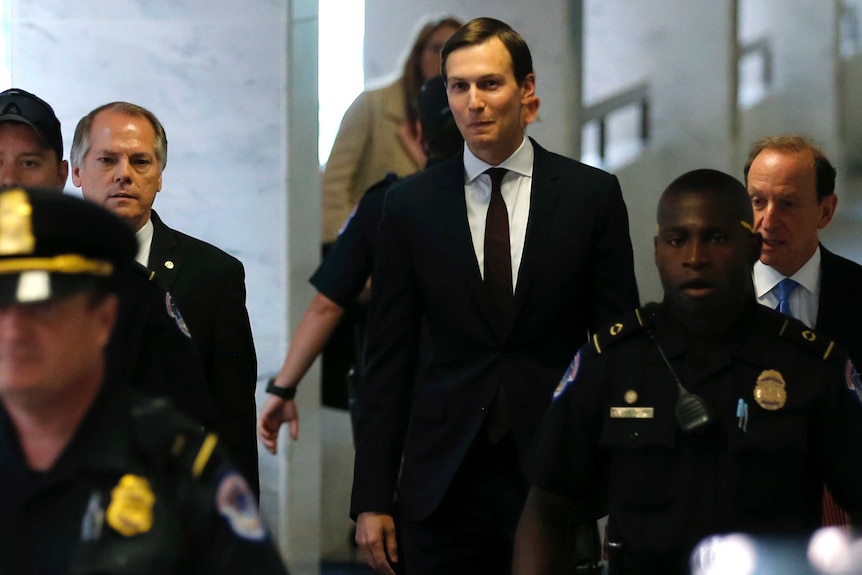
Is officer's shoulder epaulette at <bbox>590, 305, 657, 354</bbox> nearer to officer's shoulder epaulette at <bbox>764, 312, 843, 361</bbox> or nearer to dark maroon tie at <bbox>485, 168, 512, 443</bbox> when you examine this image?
officer's shoulder epaulette at <bbox>764, 312, 843, 361</bbox>

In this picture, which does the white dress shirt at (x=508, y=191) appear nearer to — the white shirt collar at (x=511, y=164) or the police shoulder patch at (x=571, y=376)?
the white shirt collar at (x=511, y=164)

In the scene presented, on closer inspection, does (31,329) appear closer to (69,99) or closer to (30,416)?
(30,416)

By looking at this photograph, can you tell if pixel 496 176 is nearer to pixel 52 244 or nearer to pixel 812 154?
pixel 812 154

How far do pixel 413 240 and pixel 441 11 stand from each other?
4.71 m

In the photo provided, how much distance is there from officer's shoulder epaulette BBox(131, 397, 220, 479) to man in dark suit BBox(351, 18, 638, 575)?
1.73 metres

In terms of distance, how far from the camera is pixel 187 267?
4383mm

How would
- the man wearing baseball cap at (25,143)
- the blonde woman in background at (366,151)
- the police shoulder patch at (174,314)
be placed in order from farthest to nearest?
1. the blonde woman in background at (366,151)
2. the man wearing baseball cap at (25,143)
3. the police shoulder patch at (174,314)

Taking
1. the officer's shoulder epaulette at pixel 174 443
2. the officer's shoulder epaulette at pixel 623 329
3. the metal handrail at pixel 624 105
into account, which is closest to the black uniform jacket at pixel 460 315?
the officer's shoulder epaulette at pixel 623 329

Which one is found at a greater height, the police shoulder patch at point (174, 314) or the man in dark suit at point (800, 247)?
the man in dark suit at point (800, 247)

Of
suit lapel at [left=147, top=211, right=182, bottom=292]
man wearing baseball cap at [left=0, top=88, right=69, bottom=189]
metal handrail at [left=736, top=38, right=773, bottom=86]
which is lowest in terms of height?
A: suit lapel at [left=147, top=211, right=182, bottom=292]

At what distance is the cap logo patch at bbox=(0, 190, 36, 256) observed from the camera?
2252 mm

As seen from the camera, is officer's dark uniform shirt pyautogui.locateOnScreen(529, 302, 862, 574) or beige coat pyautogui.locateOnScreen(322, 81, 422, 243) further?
beige coat pyautogui.locateOnScreen(322, 81, 422, 243)

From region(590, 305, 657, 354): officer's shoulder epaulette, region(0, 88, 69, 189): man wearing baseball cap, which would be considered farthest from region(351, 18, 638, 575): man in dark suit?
region(0, 88, 69, 189): man wearing baseball cap

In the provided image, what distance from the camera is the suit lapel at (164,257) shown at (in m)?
4.32
